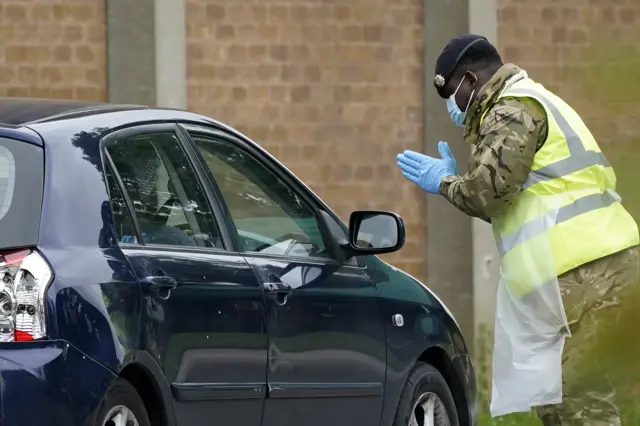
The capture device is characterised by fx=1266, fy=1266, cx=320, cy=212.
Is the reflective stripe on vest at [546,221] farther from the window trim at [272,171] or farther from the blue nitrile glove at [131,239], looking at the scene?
the blue nitrile glove at [131,239]

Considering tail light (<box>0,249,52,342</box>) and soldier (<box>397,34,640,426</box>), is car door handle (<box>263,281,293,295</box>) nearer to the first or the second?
soldier (<box>397,34,640,426</box>)

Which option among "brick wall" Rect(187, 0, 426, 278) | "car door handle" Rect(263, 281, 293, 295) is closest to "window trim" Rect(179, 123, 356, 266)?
"car door handle" Rect(263, 281, 293, 295)

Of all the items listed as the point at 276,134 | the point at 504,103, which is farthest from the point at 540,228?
the point at 276,134

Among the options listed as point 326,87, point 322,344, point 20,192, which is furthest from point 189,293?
point 326,87

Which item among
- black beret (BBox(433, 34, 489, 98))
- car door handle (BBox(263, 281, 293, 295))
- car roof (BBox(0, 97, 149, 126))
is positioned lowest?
car door handle (BBox(263, 281, 293, 295))

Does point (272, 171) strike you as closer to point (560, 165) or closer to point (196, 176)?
point (196, 176)

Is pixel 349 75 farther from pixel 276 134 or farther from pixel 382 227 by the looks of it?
pixel 382 227

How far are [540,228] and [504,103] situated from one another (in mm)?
427

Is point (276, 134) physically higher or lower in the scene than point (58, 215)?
higher

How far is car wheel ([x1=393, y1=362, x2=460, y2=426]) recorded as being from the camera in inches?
207

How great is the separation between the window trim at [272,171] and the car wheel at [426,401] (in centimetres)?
59

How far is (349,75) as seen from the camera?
9.98 meters

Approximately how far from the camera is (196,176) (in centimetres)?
429

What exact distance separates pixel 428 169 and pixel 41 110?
4.82ft
